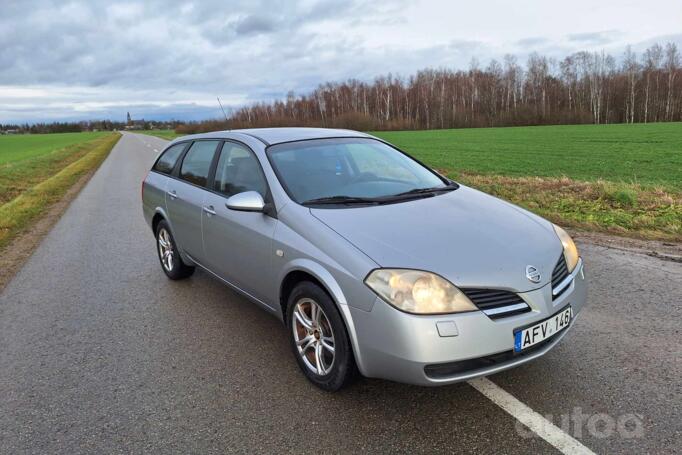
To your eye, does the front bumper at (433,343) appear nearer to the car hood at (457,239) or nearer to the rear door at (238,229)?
the car hood at (457,239)

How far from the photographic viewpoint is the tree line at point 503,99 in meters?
76.0

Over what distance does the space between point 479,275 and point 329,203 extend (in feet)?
4.08

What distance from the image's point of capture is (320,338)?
3.16 metres

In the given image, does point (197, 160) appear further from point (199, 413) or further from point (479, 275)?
point (479, 275)

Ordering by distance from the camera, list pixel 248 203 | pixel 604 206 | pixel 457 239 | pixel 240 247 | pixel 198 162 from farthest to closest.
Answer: pixel 604 206
pixel 198 162
pixel 240 247
pixel 248 203
pixel 457 239

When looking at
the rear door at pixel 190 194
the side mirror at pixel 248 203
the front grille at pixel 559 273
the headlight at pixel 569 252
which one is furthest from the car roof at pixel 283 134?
the front grille at pixel 559 273

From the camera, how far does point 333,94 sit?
320ft

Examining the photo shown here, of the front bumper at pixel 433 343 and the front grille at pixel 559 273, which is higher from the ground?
the front grille at pixel 559 273

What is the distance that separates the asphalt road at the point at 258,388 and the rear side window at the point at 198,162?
1.18 m

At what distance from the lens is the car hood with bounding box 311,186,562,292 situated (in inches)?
106

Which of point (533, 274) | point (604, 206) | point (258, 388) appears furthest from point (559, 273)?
point (604, 206)

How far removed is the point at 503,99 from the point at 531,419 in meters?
93.3

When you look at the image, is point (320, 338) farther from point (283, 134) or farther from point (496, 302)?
point (283, 134)

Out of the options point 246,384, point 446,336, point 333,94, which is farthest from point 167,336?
point 333,94
